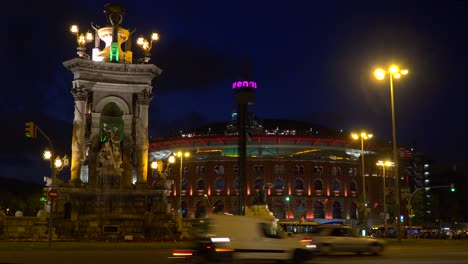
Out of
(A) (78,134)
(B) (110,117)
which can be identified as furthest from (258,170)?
(A) (78,134)

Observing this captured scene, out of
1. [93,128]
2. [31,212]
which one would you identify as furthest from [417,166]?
[93,128]

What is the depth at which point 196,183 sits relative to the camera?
12350 centimetres

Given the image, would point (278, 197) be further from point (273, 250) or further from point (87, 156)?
point (273, 250)

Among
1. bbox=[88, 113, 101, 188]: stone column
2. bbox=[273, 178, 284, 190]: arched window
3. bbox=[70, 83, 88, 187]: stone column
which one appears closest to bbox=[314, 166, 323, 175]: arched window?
bbox=[273, 178, 284, 190]: arched window

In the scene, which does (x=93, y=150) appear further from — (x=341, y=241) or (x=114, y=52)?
(x=341, y=241)

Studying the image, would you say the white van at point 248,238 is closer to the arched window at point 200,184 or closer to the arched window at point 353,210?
the arched window at point 200,184

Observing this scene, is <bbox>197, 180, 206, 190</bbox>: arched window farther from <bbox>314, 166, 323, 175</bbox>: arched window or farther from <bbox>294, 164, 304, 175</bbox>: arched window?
<bbox>314, 166, 323, 175</bbox>: arched window

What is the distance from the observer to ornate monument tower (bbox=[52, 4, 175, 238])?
49.2m

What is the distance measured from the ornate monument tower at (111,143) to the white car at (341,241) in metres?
22.0

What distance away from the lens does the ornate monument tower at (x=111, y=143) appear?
4916cm

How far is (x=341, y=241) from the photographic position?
1159 inches

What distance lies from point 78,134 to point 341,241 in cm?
3131

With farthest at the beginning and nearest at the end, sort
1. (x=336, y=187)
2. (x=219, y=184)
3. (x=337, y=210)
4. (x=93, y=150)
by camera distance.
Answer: (x=336, y=187) → (x=219, y=184) → (x=337, y=210) → (x=93, y=150)

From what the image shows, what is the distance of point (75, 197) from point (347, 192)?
7988 cm
